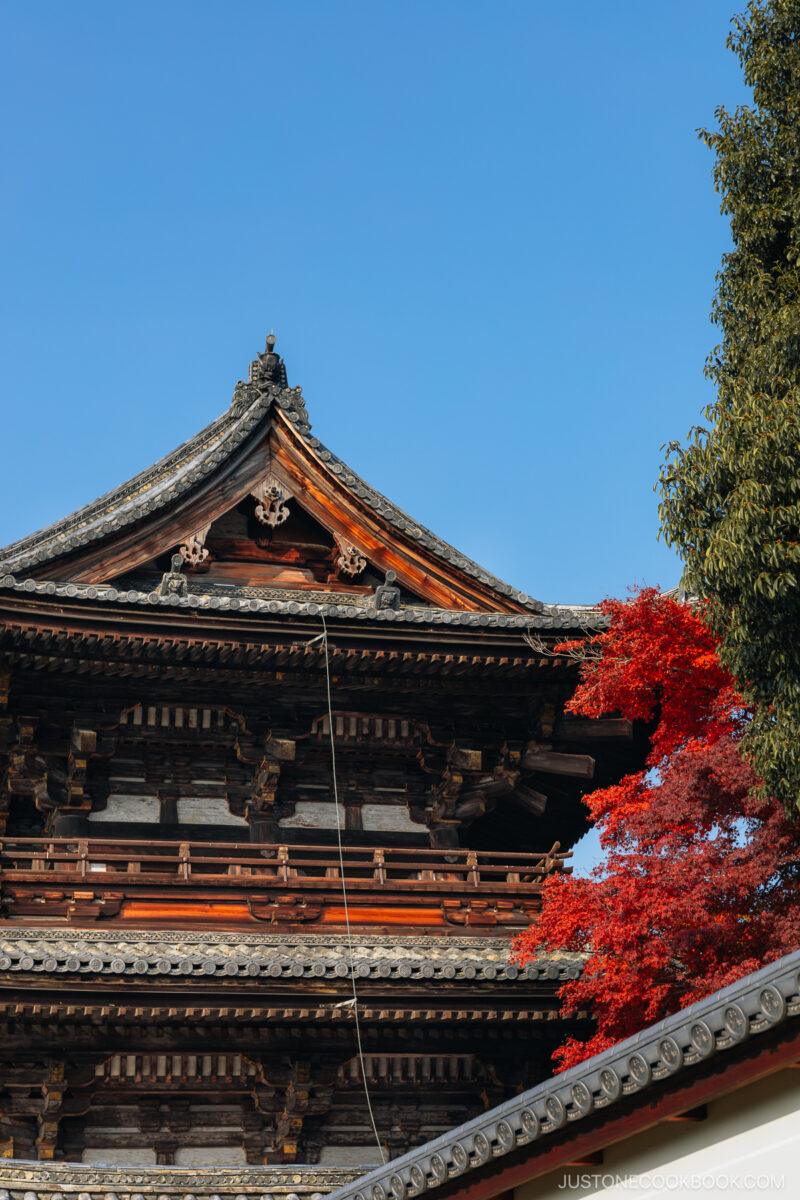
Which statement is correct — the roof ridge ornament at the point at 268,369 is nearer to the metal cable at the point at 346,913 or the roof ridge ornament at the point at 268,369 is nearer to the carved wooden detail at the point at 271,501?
the carved wooden detail at the point at 271,501

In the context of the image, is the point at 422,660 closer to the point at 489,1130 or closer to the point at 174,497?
the point at 174,497

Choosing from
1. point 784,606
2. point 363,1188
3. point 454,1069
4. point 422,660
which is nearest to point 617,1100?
point 363,1188

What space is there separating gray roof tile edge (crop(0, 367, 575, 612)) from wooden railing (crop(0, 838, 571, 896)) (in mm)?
3427

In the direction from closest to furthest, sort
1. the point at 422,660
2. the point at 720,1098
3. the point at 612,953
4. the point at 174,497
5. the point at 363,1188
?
the point at 720,1098 < the point at 363,1188 < the point at 612,953 < the point at 422,660 < the point at 174,497

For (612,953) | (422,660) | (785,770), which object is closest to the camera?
(785,770)

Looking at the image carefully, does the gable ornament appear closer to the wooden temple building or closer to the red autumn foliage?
the wooden temple building

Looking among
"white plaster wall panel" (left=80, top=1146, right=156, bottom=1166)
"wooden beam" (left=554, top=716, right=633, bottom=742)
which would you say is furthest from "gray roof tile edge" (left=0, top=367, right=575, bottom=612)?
"white plaster wall panel" (left=80, top=1146, right=156, bottom=1166)

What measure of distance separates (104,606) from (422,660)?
12.5 ft

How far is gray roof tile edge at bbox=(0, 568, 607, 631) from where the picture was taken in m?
16.1

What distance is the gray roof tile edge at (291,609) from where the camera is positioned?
16.1 m

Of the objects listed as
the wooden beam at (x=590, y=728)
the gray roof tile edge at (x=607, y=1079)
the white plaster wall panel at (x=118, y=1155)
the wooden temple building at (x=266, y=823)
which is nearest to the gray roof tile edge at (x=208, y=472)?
the wooden temple building at (x=266, y=823)

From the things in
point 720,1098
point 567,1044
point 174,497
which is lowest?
point 720,1098

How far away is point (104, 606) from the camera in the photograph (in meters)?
16.2

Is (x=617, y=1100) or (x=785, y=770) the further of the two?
(x=785, y=770)
